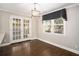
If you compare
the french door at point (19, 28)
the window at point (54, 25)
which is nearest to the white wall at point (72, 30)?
the window at point (54, 25)

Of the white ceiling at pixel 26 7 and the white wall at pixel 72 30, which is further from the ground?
the white ceiling at pixel 26 7

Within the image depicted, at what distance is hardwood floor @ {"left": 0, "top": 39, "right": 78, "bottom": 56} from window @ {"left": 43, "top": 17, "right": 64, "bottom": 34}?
26cm

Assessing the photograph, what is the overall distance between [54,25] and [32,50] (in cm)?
55

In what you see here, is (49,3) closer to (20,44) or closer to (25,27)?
(25,27)

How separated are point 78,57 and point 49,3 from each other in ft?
3.16

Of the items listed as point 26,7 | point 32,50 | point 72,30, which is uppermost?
point 26,7

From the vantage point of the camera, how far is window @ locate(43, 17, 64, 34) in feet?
5.38

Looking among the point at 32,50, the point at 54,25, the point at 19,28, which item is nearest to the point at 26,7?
the point at 19,28

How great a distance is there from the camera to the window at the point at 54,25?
5.38 ft

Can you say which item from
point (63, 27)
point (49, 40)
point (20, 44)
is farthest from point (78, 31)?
point (20, 44)

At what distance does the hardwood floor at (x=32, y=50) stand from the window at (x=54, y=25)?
0.26 metres

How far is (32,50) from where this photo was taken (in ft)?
5.32

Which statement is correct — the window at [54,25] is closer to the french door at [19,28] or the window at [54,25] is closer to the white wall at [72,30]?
the white wall at [72,30]

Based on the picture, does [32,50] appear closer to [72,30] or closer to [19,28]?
[19,28]
